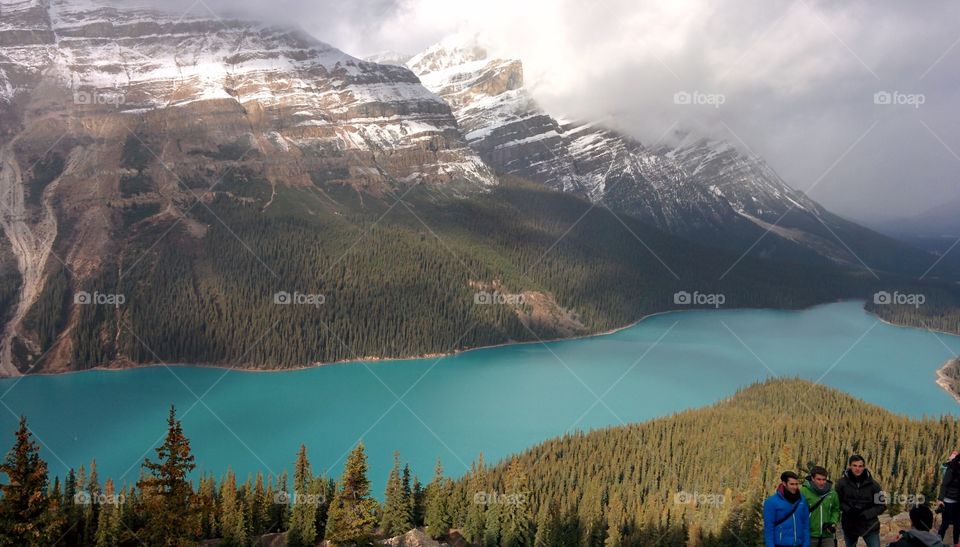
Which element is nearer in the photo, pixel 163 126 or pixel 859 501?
pixel 859 501

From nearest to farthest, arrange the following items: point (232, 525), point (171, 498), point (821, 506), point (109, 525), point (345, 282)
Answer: point (821, 506) → point (171, 498) → point (109, 525) → point (232, 525) → point (345, 282)

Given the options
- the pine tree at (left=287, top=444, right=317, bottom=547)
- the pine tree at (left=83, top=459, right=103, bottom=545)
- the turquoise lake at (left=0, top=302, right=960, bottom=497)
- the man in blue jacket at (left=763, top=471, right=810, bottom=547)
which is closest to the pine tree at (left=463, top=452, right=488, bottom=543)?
the pine tree at (left=287, top=444, right=317, bottom=547)

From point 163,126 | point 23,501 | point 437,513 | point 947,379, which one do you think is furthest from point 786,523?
point 163,126

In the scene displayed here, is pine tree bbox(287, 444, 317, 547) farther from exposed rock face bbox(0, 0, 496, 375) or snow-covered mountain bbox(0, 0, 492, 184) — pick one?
snow-covered mountain bbox(0, 0, 492, 184)

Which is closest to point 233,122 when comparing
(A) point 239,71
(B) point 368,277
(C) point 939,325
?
(A) point 239,71

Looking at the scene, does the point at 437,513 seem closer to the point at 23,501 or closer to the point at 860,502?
the point at 23,501

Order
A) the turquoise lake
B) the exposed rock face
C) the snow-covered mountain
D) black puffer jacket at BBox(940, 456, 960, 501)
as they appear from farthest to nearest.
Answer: the snow-covered mountain < the exposed rock face < the turquoise lake < black puffer jacket at BBox(940, 456, 960, 501)
